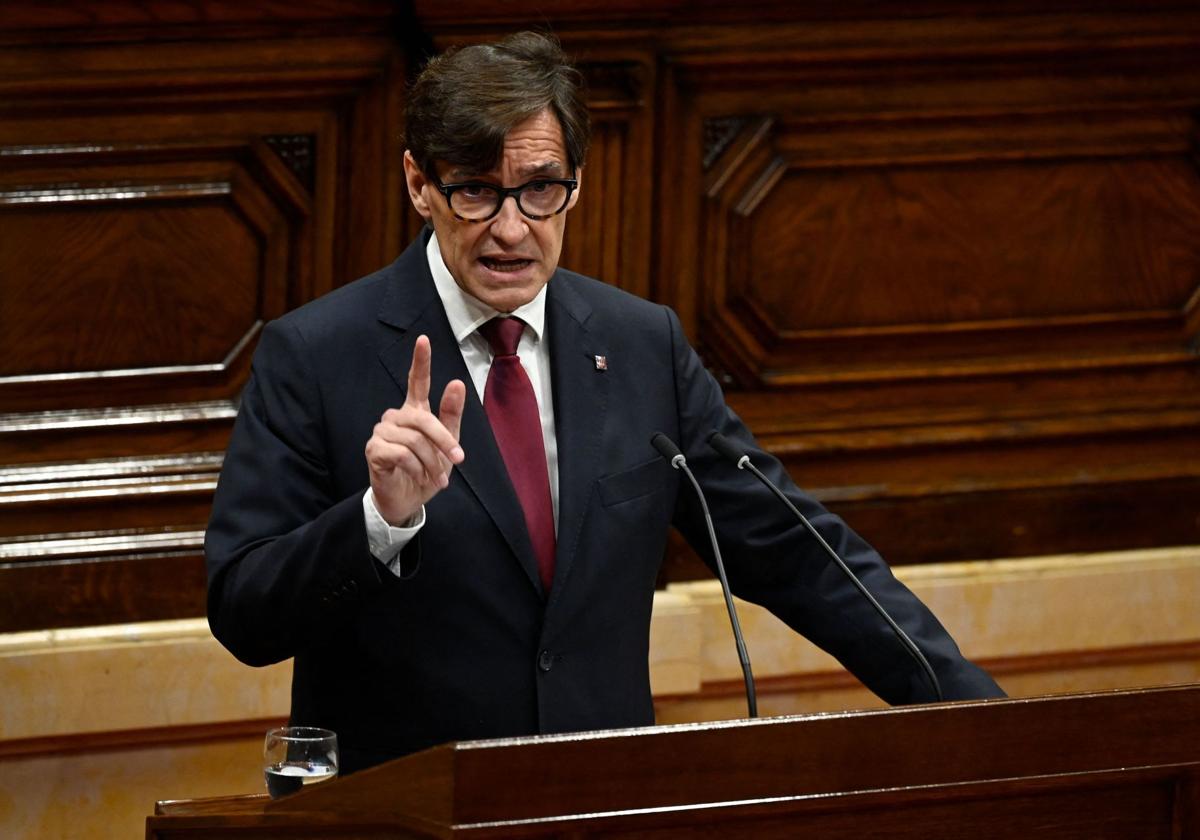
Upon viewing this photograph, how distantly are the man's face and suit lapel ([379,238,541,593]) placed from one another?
0.09 meters

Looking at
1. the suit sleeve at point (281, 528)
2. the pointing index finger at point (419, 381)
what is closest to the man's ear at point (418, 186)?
the suit sleeve at point (281, 528)

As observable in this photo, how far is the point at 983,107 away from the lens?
14.4 feet

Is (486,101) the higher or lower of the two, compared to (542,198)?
higher

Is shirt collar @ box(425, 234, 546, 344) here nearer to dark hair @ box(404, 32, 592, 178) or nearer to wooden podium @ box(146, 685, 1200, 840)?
dark hair @ box(404, 32, 592, 178)

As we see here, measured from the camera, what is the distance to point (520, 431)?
2.71 m

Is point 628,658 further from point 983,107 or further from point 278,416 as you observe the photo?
point 983,107

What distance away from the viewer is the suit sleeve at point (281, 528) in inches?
93.7

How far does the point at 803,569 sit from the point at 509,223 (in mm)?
656

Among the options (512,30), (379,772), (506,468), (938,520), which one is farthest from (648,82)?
(379,772)

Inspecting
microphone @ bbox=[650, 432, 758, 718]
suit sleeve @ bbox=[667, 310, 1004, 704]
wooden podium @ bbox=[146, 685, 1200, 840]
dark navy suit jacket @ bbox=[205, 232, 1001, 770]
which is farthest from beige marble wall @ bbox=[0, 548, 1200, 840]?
wooden podium @ bbox=[146, 685, 1200, 840]

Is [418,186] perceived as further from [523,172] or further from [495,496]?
[495,496]

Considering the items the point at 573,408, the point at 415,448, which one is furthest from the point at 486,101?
the point at 415,448

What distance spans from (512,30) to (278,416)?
5.18ft

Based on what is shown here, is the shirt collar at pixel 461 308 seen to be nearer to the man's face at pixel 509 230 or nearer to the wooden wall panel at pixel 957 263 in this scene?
the man's face at pixel 509 230
